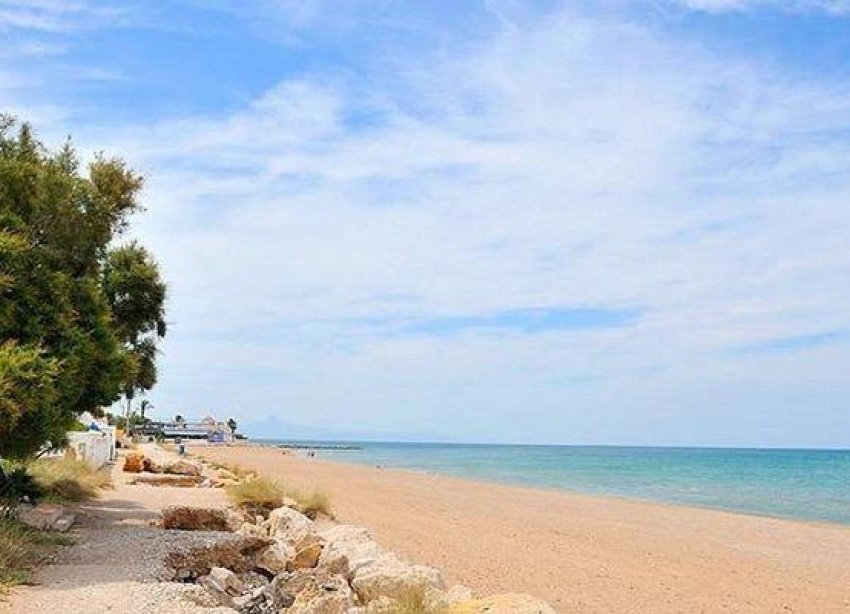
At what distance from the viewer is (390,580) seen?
37.1ft

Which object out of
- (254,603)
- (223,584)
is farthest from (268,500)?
(254,603)

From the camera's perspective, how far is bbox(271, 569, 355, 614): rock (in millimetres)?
10352

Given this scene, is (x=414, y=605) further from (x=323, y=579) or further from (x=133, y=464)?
(x=133, y=464)

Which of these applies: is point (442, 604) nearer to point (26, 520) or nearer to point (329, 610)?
point (329, 610)

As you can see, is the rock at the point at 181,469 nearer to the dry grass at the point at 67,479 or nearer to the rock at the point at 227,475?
the rock at the point at 227,475

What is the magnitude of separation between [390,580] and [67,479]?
13420 millimetres

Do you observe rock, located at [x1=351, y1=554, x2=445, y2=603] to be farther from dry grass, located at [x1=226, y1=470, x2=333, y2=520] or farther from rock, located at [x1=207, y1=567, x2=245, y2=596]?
dry grass, located at [x1=226, y1=470, x2=333, y2=520]

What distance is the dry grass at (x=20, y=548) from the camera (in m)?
10.9

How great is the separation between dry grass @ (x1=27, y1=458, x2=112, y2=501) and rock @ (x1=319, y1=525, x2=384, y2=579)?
762 centimetres

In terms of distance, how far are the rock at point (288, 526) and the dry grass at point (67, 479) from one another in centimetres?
494

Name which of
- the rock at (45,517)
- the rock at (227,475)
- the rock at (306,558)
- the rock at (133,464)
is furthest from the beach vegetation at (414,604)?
the rock at (133,464)

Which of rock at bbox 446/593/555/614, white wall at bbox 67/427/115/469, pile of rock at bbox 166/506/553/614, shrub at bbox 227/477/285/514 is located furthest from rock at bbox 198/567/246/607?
white wall at bbox 67/427/115/469

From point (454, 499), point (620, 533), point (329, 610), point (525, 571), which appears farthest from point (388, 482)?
point (329, 610)

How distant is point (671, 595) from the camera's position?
15.2 metres
